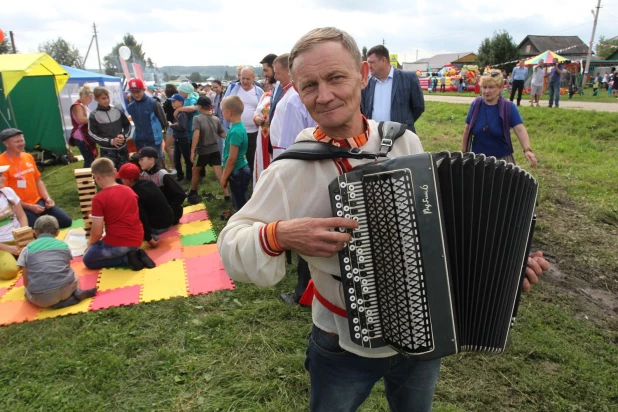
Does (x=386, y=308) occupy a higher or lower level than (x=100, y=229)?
higher

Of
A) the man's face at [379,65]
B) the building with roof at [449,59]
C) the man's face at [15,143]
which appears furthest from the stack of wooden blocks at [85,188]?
the building with roof at [449,59]

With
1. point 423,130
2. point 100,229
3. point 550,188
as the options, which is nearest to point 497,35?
point 423,130

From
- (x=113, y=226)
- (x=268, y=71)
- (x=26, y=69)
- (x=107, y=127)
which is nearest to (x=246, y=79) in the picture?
(x=268, y=71)

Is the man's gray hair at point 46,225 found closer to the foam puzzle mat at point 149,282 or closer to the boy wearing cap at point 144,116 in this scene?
the foam puzzle mat at point 149,282

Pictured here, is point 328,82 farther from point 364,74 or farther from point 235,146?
point 235,146

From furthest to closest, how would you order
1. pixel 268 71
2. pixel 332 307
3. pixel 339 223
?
pixel 268 71
pixel 332 307
pixel 339 223

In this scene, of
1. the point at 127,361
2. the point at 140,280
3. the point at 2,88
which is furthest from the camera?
the point at 2,88

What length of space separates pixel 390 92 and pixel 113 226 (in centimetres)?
369

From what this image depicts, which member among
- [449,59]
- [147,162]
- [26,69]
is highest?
[449,59]

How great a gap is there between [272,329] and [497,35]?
43785 millimetres

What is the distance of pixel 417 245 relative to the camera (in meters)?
1.34

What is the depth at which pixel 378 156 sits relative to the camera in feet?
4.91

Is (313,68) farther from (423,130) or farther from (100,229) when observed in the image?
(423,130)

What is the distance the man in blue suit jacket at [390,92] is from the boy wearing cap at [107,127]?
4.57 meters
